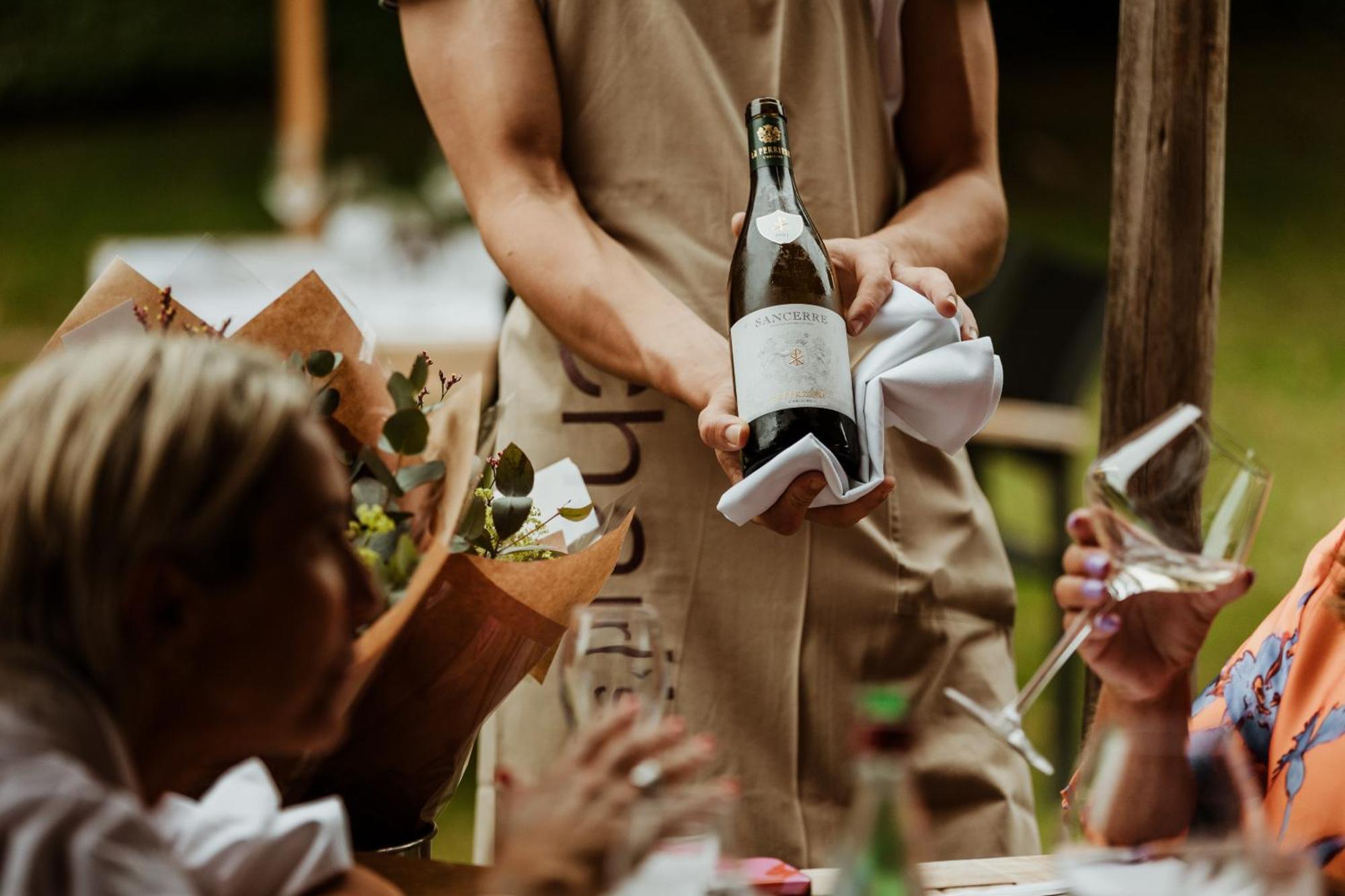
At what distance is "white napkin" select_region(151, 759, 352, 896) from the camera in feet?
3.76

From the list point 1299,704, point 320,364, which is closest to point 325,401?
point 320,364

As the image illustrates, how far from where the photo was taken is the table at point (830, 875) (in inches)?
53.9

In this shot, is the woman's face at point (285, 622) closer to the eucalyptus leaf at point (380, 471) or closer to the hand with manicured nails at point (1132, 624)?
the eucalyptus leaf at point (380, 471)

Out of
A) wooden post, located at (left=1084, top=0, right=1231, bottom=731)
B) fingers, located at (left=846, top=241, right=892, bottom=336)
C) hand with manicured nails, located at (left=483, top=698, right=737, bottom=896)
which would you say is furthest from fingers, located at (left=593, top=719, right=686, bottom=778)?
wooden post, located at (left=1084, top=0, right=1231, bottom=731)

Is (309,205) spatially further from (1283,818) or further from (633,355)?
(1283,818)

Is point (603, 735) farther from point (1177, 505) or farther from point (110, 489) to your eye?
point (1177, 505)

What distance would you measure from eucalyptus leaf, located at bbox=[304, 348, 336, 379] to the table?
441 mm

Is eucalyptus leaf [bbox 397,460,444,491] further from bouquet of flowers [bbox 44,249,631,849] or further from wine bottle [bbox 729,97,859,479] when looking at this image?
wine bottle [bbox 729,97,859,479]

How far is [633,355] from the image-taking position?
78.8 inches

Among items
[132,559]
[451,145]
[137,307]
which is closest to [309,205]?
[451,145]

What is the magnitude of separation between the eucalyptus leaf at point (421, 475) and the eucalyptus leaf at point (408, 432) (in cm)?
2

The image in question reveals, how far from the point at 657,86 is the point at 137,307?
0.89 meters

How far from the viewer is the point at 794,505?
1761 mm

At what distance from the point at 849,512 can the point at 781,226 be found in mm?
404
